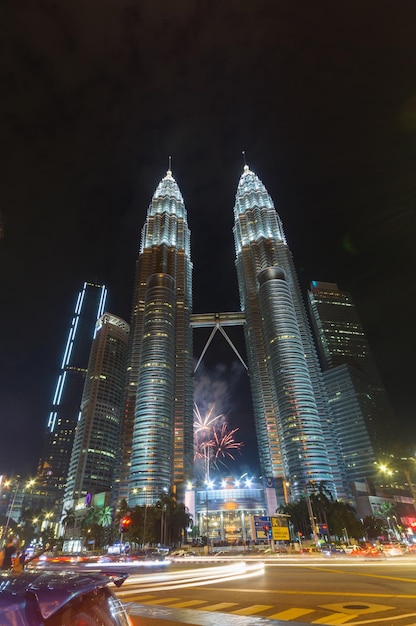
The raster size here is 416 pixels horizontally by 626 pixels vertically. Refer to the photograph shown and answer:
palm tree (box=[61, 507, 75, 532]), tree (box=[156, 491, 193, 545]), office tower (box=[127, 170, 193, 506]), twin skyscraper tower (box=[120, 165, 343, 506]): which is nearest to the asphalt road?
tree (box=[156, 491, 193, 545])

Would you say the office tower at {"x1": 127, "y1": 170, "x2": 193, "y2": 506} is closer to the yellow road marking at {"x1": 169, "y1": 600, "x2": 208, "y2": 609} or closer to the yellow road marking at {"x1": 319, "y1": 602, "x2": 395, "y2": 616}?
the yellow road marking at {"x1": 169, "y1": 600, "x2": 208, "y2": 609}

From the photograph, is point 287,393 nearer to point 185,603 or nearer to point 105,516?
point 105,516

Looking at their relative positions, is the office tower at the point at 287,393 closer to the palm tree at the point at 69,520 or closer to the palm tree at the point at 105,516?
the palm tree at the point at 105,516

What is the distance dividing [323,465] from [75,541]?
107903 mm

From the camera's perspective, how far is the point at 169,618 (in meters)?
9.05

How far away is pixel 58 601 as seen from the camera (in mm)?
2957

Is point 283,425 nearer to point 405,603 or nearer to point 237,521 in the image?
point 237,521

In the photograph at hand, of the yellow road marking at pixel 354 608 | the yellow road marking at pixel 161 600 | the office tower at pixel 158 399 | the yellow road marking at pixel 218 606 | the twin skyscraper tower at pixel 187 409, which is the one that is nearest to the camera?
the yellow road marking at pixel 354 608

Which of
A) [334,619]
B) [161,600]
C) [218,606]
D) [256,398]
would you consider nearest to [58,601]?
[334,619]

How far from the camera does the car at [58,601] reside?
279cm

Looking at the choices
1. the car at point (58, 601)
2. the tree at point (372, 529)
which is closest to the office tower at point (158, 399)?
the tree at point (372, 529)

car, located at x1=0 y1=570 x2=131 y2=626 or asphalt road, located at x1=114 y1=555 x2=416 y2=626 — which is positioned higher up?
car, located at x1=0 y1=570 x2=131 y2=626

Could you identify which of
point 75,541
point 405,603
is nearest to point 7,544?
point 405,603

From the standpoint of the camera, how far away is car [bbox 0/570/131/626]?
2.79 metres
